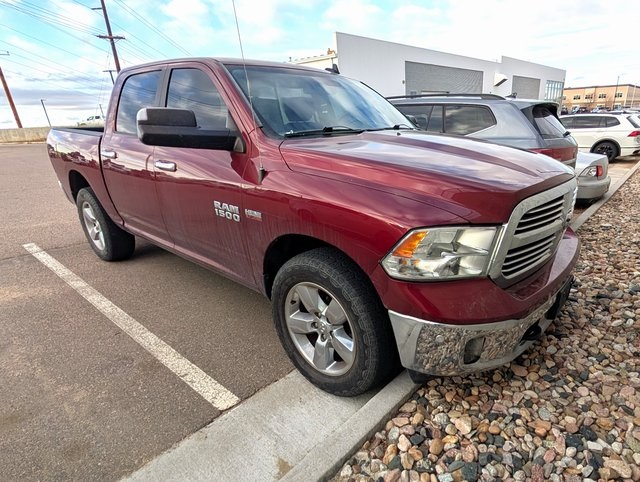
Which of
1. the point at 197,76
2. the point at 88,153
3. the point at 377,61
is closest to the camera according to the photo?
the point at 197,76

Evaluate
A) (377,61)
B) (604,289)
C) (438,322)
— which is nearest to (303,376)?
(438,322)

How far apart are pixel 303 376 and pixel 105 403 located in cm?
114

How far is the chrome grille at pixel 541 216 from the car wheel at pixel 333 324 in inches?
29.9

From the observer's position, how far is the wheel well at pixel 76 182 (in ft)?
15.0

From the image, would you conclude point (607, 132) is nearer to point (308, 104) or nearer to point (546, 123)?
point (546, 123)

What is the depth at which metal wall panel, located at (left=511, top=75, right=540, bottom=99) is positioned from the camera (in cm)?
4206

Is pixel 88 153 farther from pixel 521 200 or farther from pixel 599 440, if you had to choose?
pixel 599 440

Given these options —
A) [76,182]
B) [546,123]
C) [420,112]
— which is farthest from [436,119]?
[76,182]

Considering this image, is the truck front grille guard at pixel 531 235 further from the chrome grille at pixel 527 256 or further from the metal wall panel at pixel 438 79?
the metal wall panel at pixel 438 79

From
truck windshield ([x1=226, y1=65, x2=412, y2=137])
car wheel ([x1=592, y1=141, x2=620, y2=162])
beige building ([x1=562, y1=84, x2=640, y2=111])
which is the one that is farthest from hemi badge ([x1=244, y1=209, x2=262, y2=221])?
beige building ([x1=562, y1=84, x2=640, y2=111])

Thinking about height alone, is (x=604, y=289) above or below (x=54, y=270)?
below

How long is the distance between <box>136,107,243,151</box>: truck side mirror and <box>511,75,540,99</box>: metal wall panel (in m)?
45.9

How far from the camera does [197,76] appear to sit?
9.45ft

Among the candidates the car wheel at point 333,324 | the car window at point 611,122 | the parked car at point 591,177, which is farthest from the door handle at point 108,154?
the car window at point 611,122
